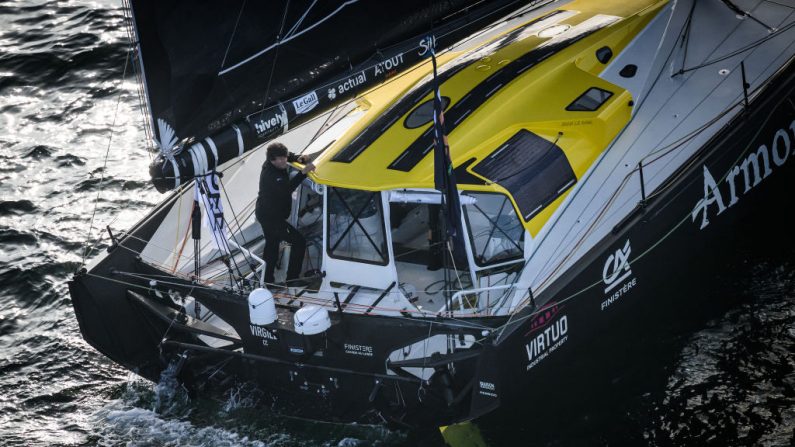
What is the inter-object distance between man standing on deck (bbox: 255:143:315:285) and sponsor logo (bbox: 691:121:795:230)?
3.69 m

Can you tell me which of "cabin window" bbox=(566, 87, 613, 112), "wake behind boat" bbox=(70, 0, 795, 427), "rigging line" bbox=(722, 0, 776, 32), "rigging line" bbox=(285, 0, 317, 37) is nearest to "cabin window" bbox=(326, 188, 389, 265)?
"wake behind boat" bbox=(70, 0, 795, 427)

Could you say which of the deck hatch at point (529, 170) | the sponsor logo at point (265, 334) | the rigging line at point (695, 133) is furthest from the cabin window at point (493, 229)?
the sponsor logo at point (265, 334)

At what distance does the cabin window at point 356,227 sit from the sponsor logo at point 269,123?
122 cm

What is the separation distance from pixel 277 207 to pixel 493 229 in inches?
78.8

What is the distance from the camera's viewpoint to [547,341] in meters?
8.79

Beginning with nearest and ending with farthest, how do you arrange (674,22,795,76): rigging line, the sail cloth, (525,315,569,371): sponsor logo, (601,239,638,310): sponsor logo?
the sail cloth < (525,315,569,371): sponsor logo < (601,239,638,310): sponsor logo < (674,22,795,76): rigging line

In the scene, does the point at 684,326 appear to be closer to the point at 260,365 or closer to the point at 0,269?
the point at 260,365

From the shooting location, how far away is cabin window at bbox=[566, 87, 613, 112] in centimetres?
998

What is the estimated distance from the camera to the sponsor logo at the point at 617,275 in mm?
9125

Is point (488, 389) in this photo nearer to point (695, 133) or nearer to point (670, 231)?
point (670, 231)

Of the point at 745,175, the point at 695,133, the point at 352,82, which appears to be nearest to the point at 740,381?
the point at 745,175

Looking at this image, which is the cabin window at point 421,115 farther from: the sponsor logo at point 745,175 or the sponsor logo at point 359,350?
the sponsor logo at point 745,175

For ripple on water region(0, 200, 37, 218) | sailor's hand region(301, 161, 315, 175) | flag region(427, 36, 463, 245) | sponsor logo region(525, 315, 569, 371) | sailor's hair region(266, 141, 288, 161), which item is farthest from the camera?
ripple on water region(0, 200, 37, 218)

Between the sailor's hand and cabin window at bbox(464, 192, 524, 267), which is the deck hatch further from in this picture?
the sailor's hand
